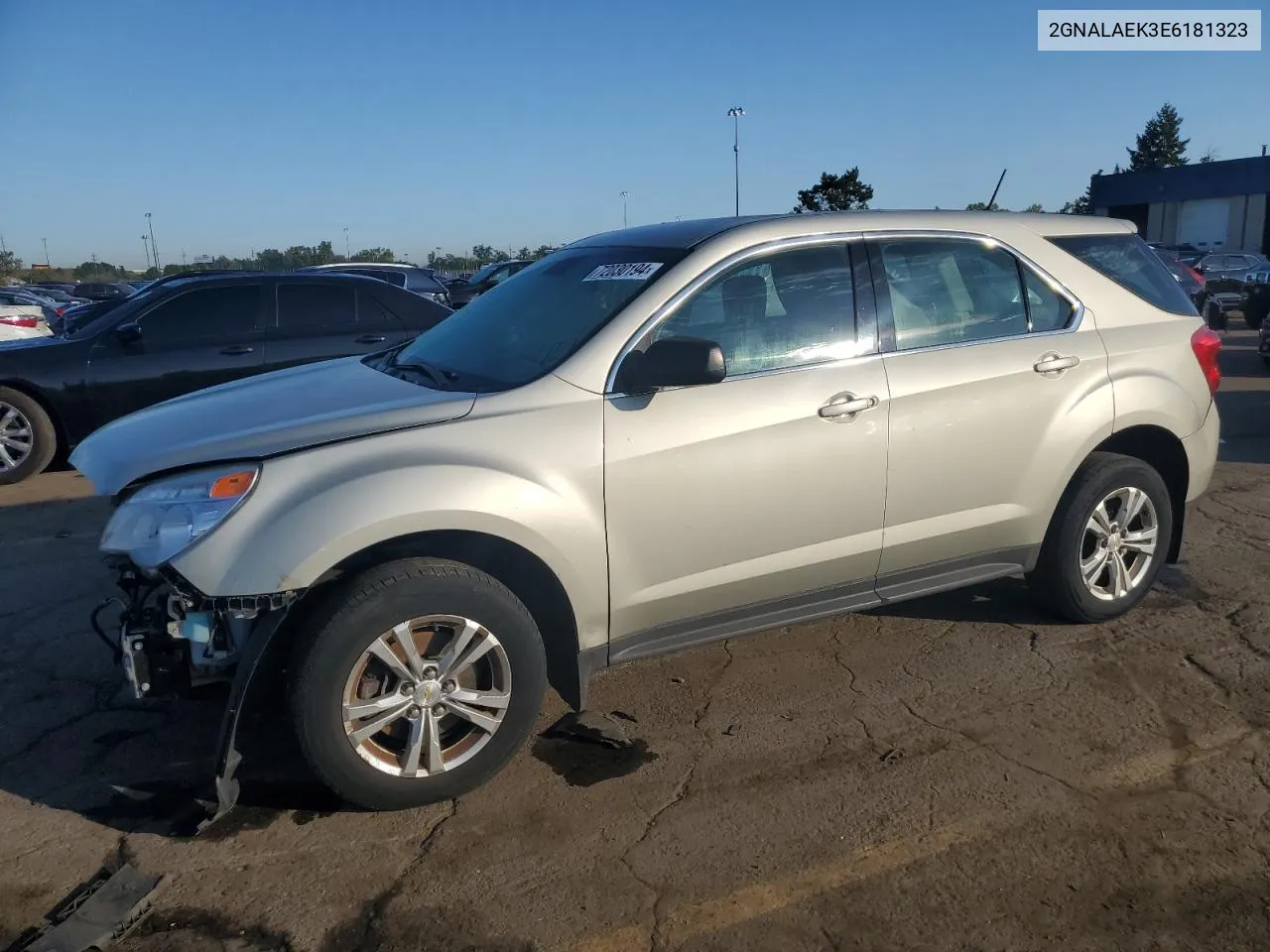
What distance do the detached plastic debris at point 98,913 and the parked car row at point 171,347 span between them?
5191mm

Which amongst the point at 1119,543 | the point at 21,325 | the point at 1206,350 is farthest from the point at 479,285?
the point at 1119,543

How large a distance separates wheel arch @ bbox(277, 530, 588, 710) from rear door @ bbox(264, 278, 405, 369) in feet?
17.3

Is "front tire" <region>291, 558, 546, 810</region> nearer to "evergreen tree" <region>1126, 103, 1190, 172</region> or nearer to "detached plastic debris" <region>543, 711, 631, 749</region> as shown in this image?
"detached plastic debris" <region>543, 711, 631, 749</region>

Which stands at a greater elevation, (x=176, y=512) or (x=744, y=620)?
(x=176, y=512)

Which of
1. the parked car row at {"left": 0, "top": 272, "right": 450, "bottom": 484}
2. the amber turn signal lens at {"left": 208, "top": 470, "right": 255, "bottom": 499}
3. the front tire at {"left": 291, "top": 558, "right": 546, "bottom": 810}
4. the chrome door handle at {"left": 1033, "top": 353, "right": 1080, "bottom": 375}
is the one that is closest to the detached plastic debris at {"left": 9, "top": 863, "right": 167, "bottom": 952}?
the front tire at {"left": 291, "top": 558, "right": 546, "bottom": 810}

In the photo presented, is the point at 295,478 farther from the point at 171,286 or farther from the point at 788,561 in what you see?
the point at 171,286

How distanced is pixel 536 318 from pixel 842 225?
1.29m

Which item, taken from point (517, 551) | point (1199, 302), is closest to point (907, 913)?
point (517, 551)

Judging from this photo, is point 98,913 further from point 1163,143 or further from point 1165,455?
point 1163,143

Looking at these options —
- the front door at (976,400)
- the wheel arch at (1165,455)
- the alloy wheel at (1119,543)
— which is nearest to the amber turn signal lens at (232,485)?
the front door at (976,400)

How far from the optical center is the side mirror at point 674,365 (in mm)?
3283

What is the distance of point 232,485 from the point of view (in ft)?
9.78

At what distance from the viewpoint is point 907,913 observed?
8.79ft

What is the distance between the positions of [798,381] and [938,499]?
0.81 m
